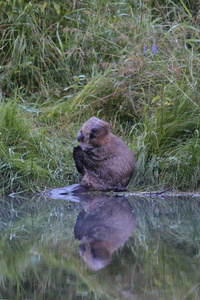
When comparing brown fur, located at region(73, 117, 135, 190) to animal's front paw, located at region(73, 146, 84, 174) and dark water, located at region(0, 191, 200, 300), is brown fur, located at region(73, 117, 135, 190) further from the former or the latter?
dark water, located at region(0, 191, 200, 300)

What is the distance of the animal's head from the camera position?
4285 mm

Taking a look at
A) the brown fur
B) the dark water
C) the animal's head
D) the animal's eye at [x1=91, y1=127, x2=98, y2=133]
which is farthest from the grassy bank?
the dark water

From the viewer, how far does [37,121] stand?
5.27 m

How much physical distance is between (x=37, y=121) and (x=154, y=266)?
129 inches

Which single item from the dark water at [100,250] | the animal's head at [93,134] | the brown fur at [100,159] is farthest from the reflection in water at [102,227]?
the animal's head at [93,134]

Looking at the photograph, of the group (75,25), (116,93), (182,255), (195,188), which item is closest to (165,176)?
(195,188)

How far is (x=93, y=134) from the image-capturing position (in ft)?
14.0

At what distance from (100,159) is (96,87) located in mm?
1359

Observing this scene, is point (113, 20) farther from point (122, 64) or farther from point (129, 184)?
point (129, 184)

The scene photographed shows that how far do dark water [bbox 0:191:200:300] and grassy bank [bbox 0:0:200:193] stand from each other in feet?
2.11

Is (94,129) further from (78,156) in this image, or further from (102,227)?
(102,227)

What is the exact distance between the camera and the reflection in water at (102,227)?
94.4 inches

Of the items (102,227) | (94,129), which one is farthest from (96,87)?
(102,227)

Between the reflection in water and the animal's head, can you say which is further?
the animal's head
